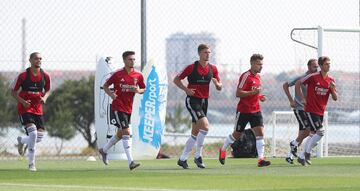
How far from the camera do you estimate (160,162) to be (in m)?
23.1

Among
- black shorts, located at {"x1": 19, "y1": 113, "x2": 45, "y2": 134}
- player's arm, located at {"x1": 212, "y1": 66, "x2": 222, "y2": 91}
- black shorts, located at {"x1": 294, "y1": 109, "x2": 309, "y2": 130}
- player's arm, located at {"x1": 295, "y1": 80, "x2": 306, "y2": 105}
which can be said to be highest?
player's arm, located at {"x1": 212, "y1": 66, "x2": 222, "y2": 91}

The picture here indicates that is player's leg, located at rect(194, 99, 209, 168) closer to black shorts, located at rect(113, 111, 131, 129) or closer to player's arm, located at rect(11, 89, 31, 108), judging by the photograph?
black shorts, located at rect(113, 111, 131, 129)

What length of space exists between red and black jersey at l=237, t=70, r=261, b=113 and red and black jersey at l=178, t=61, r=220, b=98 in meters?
0.71

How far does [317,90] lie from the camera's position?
21.3 meters

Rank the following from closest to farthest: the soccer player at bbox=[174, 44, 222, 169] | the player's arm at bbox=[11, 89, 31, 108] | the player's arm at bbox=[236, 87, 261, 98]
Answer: the player's arm at bbox=[11, 89, 31, 108], the soccer player at bbox=[174, 44, 222, 169], the player's arm at bbox=[236, 87, 261, 98]

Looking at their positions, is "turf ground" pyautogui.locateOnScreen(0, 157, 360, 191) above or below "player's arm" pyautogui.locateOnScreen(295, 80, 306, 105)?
below

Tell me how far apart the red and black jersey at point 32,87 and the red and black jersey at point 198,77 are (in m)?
2.20

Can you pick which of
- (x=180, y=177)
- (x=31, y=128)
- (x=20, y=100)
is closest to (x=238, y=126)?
(x=31, y=128)

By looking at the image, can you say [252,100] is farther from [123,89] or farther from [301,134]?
[123,89]

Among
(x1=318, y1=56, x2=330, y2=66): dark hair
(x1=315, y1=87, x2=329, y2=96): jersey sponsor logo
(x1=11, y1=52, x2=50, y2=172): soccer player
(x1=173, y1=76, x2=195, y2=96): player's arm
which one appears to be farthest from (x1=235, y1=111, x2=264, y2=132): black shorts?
(x1=11, y1=52, x2=50, y2=172): soccer player

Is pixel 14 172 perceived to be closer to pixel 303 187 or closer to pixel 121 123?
pixel 121 123

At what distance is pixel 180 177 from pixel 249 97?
4.03 metres

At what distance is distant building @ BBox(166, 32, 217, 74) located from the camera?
28642 millimetres

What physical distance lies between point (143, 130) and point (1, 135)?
764 cm
